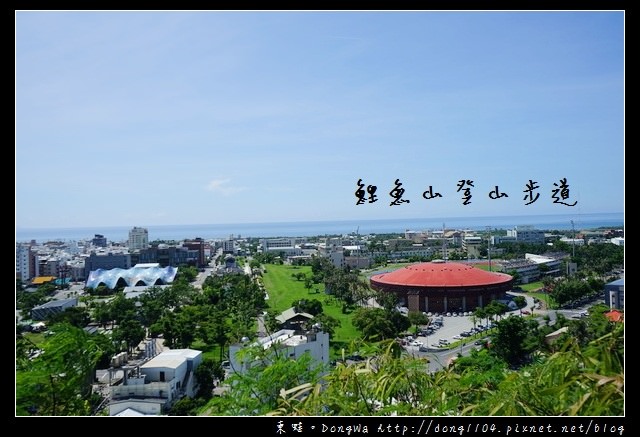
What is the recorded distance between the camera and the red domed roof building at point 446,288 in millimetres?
8164

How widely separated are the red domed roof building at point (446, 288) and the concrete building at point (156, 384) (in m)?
5.05

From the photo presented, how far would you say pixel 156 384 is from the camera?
3342 millimetres

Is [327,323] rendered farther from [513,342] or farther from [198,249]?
[198,249]

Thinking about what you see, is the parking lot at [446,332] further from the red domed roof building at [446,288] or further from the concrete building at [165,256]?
the concrete building at [165,256]

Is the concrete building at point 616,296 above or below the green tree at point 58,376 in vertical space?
below

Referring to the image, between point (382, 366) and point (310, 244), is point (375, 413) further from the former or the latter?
point (310, 244)

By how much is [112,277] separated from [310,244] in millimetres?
9142

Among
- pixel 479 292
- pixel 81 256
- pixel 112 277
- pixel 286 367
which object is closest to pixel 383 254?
pixel 479 292

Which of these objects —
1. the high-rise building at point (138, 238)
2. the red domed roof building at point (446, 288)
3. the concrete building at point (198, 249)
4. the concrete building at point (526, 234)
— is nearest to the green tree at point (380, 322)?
the red domed roof building at point (446, 288)

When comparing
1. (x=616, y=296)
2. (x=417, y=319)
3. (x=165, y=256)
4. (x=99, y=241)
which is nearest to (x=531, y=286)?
(x=417, y=319)

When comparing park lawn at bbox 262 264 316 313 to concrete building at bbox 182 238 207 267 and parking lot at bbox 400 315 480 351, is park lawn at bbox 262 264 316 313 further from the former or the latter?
parking lot at bbox 400 315 480 351

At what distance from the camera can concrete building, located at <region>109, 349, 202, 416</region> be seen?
2984 millimetres

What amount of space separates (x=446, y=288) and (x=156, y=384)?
5.91 meters

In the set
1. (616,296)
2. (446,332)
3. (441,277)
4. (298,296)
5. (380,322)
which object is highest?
(616,296)
